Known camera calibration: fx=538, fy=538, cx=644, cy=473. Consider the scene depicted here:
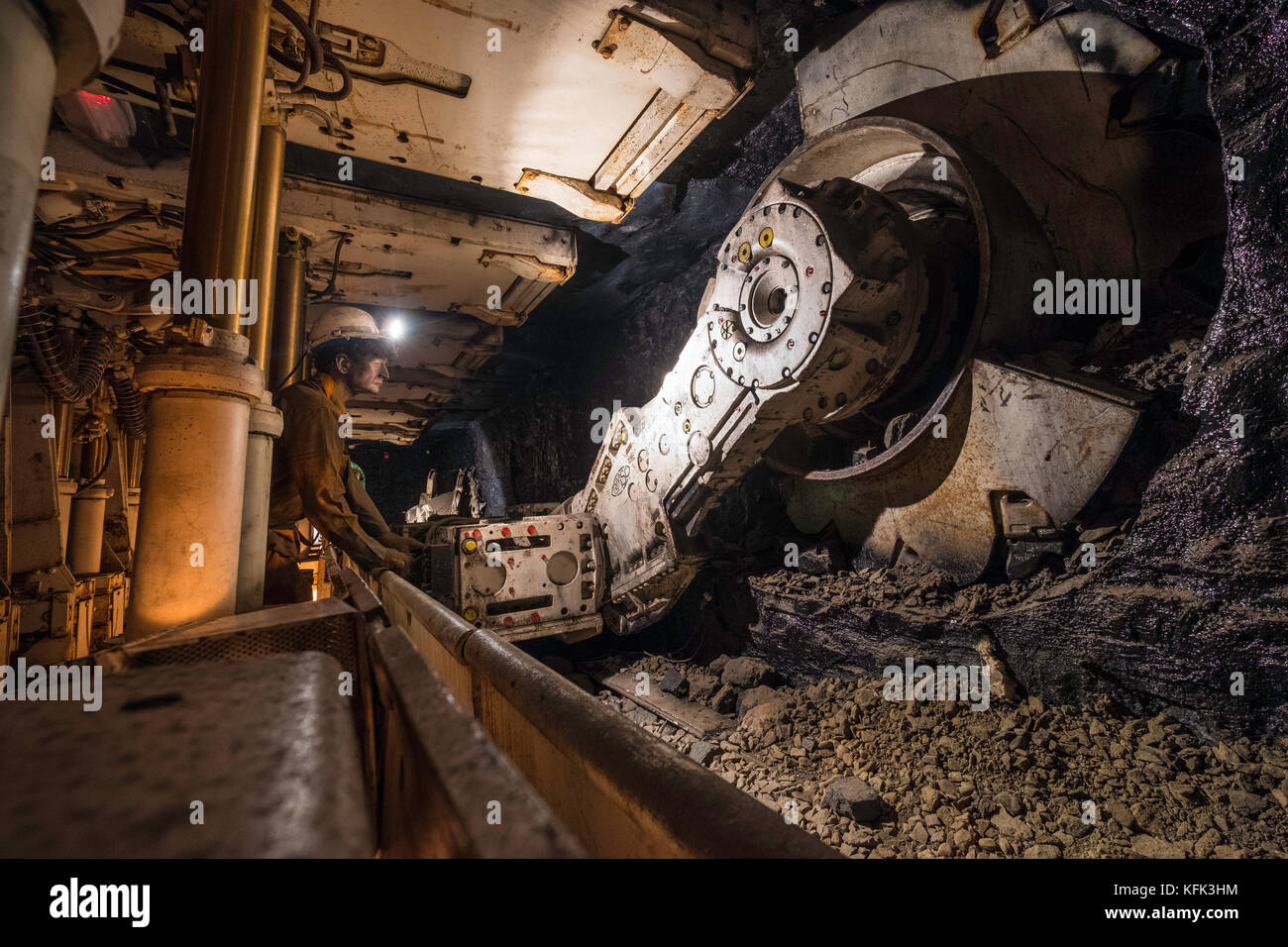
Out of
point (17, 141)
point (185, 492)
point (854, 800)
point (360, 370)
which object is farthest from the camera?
point (360, 370)

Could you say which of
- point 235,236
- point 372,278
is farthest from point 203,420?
point 372,278

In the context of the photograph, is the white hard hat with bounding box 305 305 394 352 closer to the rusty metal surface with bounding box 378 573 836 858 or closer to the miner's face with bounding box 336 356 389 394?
the miner's face with bounding box 336 356 389 394

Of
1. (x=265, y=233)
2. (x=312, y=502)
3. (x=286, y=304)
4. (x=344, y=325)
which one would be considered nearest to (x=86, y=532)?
Answer: (x=344, y=325)

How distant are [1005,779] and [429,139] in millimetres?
4607

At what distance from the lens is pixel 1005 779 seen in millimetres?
2109

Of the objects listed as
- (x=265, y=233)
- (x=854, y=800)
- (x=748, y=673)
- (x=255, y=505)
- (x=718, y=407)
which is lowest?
(x=854, y=800)

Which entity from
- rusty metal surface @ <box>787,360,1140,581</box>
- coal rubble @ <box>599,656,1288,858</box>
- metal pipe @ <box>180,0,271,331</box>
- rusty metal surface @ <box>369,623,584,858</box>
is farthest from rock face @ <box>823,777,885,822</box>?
metal pipe @ <box>180,0,271,331</box>

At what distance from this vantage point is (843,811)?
7.56 feet

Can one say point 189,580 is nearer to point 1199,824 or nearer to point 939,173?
point 1199,824

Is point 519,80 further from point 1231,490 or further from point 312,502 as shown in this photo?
point 1231,490

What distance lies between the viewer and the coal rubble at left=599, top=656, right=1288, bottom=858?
1707 millimetres

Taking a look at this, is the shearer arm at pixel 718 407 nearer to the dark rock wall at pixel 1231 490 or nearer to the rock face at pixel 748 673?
the rock face at pixel 748 673

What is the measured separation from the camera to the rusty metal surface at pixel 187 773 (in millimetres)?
467

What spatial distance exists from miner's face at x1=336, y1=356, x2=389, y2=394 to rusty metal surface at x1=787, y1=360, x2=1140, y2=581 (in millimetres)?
3628
